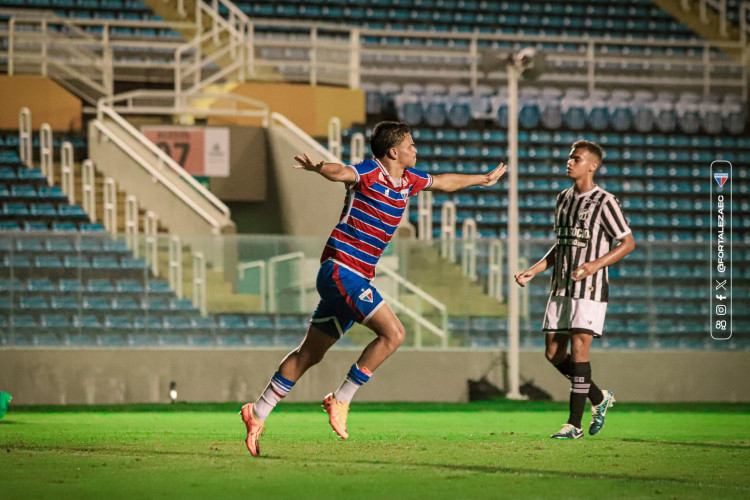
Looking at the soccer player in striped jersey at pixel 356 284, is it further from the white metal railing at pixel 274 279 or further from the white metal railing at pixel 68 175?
the white metal railing at pixel 68 175

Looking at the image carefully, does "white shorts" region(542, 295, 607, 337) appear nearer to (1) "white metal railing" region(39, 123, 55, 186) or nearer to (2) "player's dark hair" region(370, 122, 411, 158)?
(2) "player's dark hair" region(370, 122, 411, 158)

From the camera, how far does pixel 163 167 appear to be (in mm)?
18266

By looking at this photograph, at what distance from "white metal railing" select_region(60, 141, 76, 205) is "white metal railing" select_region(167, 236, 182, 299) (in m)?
4.51

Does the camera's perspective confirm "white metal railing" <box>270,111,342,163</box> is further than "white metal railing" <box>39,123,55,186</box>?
No

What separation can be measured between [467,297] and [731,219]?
279 inches

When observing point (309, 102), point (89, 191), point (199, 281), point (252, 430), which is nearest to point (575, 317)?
point (252, 430)

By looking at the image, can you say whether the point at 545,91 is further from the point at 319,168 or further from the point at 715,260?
the point at 319,168

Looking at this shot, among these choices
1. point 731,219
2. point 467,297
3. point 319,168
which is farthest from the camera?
point 731,219

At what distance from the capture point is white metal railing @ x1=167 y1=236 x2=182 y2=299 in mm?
13633

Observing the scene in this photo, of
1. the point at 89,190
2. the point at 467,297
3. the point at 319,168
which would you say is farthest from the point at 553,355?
the point at 89,190

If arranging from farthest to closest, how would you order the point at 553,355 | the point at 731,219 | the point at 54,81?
1. the point at 54,81
2. the point at 731,219
3. the point at 553,355

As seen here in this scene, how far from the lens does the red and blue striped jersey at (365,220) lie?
671 centimetres

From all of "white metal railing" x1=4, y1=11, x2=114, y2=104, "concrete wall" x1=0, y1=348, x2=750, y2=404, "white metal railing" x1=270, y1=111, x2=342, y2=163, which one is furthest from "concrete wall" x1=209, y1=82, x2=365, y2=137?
"concrete wall" x1=0, y1=348, x2=750, y2=404

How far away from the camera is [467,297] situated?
14273mm
